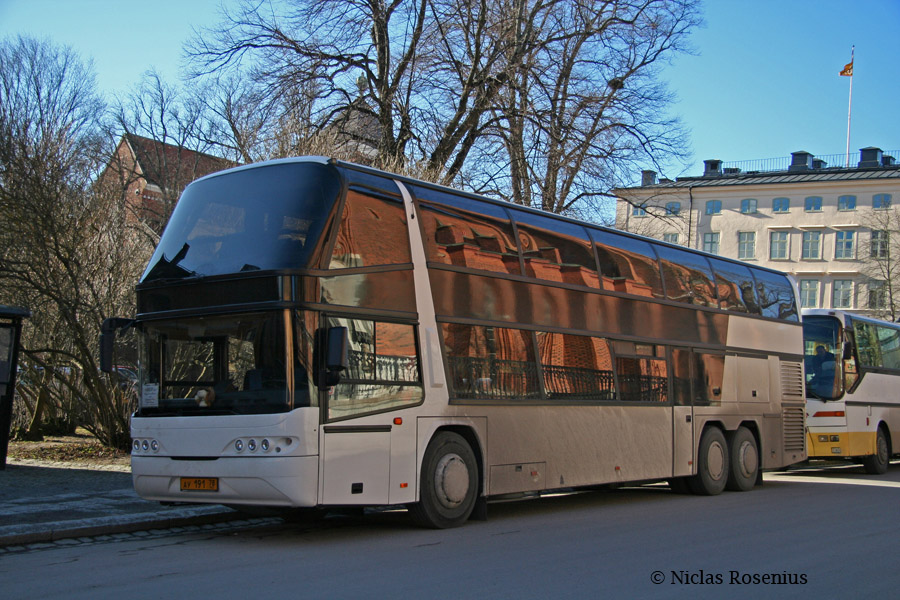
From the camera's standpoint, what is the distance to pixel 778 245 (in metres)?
75.9

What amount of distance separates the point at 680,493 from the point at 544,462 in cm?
528

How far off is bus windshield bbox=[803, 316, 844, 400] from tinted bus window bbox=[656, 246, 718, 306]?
4816 millimetres

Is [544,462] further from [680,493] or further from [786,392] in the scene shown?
[786,392]

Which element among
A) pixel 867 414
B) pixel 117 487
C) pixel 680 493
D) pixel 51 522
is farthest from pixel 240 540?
pixel 867 414

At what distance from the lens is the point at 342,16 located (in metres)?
25.9

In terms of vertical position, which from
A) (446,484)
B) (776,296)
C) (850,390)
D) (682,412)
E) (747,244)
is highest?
(747,244)

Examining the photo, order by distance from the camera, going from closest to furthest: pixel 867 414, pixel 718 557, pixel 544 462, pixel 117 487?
pixel 718 557
pixel 544 462
pixel 117 487
pixel 867 414

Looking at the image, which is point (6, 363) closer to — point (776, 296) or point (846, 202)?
point (776, 296)

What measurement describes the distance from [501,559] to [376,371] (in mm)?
2366

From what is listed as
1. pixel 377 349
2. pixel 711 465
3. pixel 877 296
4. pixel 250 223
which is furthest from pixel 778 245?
pixel 250 223

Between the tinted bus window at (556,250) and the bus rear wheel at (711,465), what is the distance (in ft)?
13.5

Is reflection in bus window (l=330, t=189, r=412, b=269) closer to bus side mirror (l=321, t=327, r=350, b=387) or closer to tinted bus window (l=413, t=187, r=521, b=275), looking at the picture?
tinted bus window (l=413, t=187, r=521, b=275)

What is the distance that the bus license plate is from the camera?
30.1ft

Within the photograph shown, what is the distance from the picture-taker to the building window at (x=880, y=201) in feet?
233
